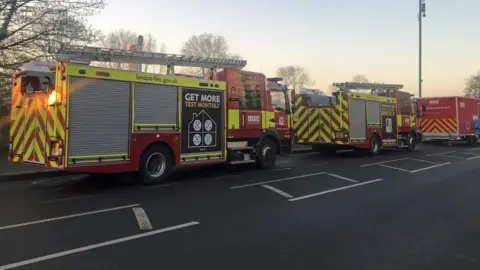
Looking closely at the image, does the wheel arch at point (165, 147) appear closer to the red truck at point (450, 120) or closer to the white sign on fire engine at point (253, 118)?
the white sign on fire engine at point (253, 118)

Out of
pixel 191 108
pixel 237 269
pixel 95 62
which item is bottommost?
pixel 237 269

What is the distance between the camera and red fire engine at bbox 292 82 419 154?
1633 cm

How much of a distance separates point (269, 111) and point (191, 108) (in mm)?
3070

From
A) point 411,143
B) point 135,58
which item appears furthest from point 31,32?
point 411,143

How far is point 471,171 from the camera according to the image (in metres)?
12.0

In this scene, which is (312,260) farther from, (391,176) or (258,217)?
(391,176)

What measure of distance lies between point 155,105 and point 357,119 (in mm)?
10172

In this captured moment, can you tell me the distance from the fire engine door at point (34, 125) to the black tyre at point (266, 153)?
6046 millimetres

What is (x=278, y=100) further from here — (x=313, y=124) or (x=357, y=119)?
(x=357, y=119)

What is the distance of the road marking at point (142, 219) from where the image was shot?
5559 millimetres

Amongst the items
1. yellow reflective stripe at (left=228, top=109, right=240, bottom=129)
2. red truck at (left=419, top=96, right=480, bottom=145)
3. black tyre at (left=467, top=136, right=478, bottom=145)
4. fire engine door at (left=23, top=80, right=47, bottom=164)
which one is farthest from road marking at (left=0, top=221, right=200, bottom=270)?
black tyre at (left=467, top=136, right=478, bottom=145)

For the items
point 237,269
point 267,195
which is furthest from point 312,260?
point 267,195

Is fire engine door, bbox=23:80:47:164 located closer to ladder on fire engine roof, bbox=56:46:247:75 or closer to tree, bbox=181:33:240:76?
ladder on fire engine roof, bbox=56:46:247:75

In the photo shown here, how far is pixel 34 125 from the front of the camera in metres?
8.57
